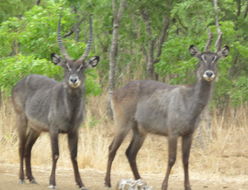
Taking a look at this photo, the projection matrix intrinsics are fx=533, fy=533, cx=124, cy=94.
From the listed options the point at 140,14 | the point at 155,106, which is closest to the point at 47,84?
the point at 155,106

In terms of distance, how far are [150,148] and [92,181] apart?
16.8ft

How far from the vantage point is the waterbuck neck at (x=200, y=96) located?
7.32 metres

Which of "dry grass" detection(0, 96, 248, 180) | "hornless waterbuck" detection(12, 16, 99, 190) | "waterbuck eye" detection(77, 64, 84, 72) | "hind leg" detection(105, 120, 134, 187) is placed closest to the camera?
"waterbuck eye" detection(77, 64, 84, 72)

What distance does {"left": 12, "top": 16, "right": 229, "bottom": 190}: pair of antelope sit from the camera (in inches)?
283

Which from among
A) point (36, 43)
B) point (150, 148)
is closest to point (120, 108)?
point (36, 43)

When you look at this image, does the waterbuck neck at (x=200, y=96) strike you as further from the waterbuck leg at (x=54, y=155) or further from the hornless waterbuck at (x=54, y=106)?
the waterbuck leg at (x=54, y=155)

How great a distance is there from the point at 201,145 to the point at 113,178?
433 centimetres

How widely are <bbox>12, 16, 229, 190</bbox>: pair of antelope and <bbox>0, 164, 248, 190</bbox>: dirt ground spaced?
25cm

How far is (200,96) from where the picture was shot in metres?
7.38

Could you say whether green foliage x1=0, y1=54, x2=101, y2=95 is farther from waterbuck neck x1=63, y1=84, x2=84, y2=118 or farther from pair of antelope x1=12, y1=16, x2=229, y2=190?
waterbuck neck x1=63, y1=84, x2=84, y2=118

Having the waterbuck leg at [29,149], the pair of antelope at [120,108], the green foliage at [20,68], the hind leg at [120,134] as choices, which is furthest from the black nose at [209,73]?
the green foliage at [20,68]

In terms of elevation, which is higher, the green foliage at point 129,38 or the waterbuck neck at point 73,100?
the green foliage at point 129,38

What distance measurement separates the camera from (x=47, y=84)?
8.00m

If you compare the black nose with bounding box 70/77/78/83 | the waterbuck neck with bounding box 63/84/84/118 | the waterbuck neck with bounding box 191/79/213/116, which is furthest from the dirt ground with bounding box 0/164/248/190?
the black nose with bounding box 70/77/78/83
